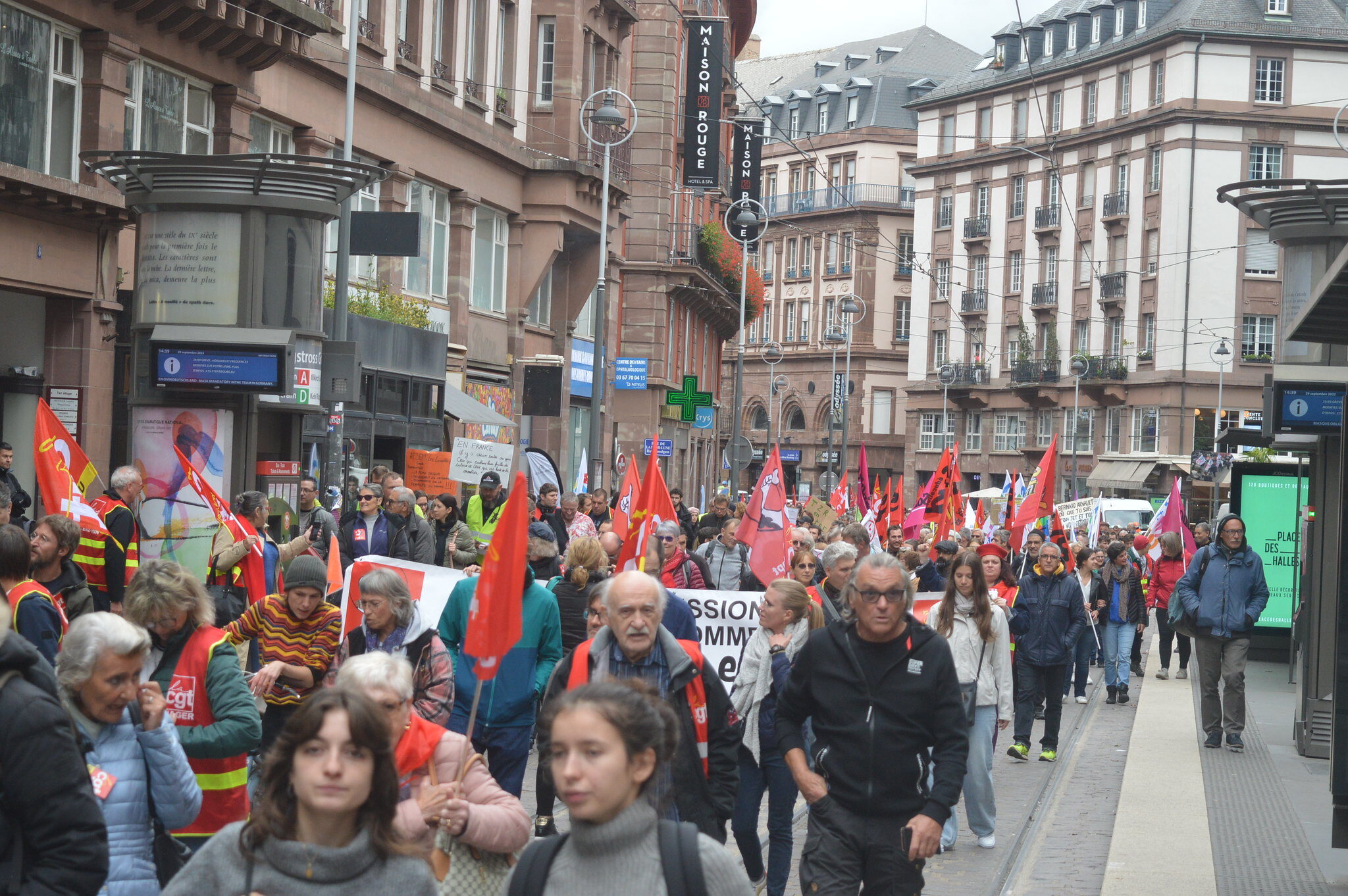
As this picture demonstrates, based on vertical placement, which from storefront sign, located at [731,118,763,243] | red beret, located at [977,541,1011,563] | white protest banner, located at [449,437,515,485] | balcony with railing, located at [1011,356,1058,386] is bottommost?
red beret, located at [977,541,1011,563]

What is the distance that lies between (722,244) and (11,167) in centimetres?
3571

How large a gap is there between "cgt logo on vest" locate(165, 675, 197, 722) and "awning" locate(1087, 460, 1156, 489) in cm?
6547

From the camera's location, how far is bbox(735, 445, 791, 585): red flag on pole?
14477 mm

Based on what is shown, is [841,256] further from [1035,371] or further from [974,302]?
[1035,371]

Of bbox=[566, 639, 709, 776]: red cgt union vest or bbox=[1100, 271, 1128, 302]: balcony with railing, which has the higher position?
bbox=[1100, 271, 1128, 302]: balcony with railing

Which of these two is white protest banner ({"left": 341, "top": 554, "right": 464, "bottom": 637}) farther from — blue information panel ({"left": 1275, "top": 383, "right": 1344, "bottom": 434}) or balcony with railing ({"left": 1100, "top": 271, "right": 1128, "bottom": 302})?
balcony with railing ({"left": 1100, "top": 271, "right": 1128, "bottom": 302})

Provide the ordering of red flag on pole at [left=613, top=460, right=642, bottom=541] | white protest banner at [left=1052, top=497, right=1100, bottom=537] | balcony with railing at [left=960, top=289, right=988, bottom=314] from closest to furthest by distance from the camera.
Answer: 1. red flag on pole at [left=613, top=460, right=642, bottom=541]
2. white protest banner at [left=1052, top=497, right=1100, bottom=537]
3. balcony with railing at [left=960, top=289, right=988, bottom=314]

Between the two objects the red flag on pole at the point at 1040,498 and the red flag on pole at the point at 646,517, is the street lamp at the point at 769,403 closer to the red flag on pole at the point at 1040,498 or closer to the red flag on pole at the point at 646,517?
the red flag on pole at the point at 1040,498

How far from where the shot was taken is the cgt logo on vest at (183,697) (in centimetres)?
604

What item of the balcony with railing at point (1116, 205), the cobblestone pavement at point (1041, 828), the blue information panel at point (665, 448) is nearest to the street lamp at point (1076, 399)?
the balcony with railing at point (1116, 205)

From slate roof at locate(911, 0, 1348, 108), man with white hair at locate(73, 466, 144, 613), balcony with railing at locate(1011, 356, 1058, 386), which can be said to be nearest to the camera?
man with white hair at locate(73, 466, 144, 613)

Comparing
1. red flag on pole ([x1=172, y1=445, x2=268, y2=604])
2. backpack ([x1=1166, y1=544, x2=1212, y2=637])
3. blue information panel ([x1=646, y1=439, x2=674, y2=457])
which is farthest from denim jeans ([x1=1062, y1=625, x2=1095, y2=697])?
blue information panel ([x1=646, y1=439, x2=674, y2=457])

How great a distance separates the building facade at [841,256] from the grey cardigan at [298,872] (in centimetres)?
8546

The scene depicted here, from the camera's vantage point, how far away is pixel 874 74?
96.8 metres
